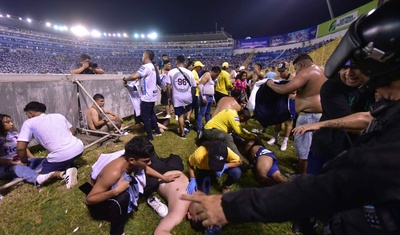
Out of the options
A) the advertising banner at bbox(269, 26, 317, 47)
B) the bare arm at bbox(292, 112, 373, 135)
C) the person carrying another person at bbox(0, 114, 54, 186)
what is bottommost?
the person carrying another person at bbox(0, 114, 54, 186)

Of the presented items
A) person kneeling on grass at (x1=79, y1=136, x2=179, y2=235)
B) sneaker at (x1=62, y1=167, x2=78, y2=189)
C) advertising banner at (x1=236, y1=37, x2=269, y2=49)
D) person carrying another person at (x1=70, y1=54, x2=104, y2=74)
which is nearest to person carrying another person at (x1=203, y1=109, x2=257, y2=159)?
person kneeling on grass at (x1=79, y1=136, x2=179, y2=235)

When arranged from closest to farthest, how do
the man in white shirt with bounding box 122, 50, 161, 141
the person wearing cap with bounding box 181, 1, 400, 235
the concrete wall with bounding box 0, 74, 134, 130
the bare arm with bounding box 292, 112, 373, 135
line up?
the person wearing cap with bounding box 181, 1, 400, 235 → the bare arm with bounding box 292, 112, 373, 135 → the concrete wall with bounding box 0, 74, 134, 130 → the man in white shirt with bounding box 122, 50, 161, 141

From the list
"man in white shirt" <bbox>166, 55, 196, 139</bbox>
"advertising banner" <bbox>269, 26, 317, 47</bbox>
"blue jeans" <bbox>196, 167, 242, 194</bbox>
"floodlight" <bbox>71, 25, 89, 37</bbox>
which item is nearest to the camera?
"blue jeans" <bbox>196, 167, 242, 194</bbox>

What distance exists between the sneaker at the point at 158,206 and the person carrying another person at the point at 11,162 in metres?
1.78

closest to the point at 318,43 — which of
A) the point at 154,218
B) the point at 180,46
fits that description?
the point at 180,46

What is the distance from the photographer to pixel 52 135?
10.3ft

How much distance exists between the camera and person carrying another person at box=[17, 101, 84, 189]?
118 inches

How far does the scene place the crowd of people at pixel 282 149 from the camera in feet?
2.28

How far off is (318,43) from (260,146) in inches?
1399

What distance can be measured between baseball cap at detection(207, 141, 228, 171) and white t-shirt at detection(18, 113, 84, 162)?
94.4 inches

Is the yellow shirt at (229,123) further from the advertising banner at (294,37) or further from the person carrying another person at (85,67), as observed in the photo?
the advertising banner at (294,37)

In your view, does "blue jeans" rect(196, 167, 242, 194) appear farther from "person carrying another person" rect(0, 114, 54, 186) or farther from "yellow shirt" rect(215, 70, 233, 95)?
"yellow shirt" rect(215, 70, 233, 95)

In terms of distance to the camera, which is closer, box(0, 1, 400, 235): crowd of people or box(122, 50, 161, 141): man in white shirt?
box(0, 1, 400, 235): crowd of people

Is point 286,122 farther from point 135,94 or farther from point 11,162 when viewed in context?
point 11,162
